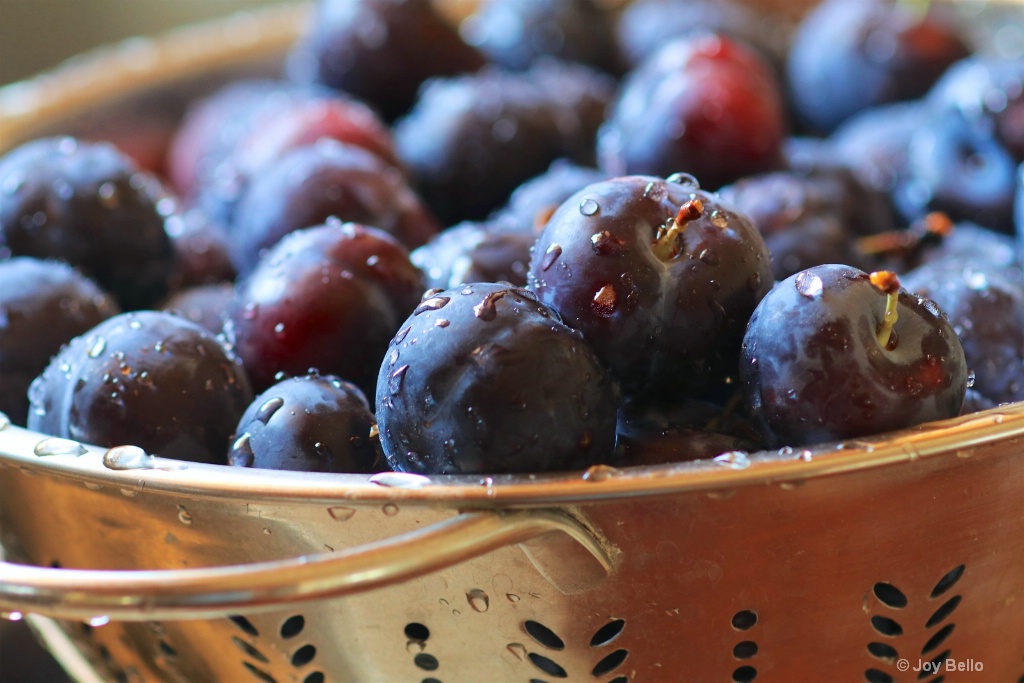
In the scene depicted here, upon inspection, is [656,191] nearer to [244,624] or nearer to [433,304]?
[433,304]

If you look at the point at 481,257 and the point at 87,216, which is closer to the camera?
the point at 481,257

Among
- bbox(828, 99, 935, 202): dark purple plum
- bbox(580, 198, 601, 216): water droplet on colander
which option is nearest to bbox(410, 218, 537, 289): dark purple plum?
bbox(580, 198, 601, 216): water droplet on colander

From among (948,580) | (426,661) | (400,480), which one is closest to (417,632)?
(426,661)

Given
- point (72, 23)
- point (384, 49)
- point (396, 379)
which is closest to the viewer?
point (396, 379)

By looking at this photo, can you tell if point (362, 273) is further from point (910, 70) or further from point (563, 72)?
point (910, 70)

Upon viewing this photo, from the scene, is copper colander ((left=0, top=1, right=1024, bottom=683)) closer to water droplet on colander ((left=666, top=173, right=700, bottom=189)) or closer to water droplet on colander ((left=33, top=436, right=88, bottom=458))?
water droplet on colander ((left=33, top=436, right=88, bottom=458))

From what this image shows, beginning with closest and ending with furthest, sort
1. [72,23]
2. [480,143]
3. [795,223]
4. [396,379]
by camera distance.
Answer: [396,379]
[795,223]
[480,143]
[72,23]

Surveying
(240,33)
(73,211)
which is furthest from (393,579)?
(240,33)
